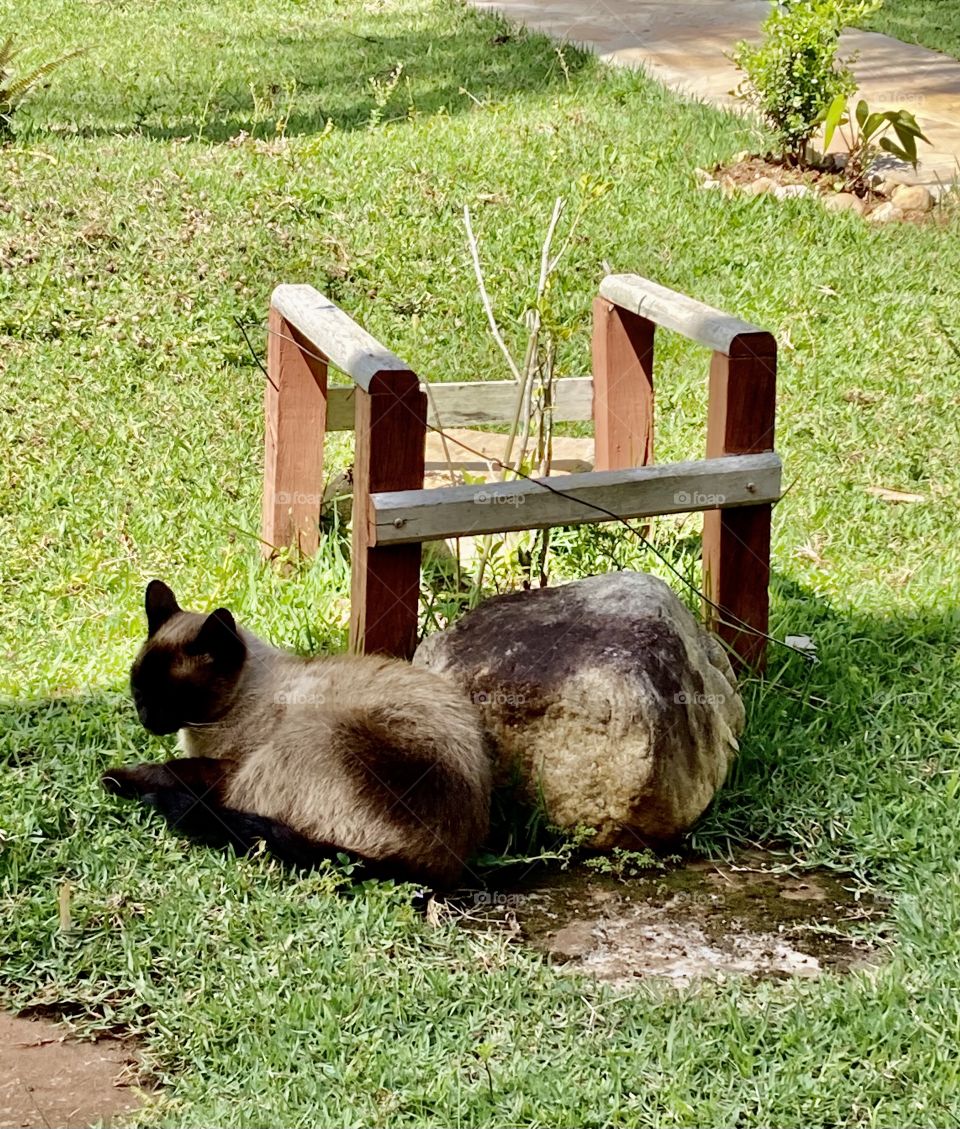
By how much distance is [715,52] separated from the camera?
13.4 m

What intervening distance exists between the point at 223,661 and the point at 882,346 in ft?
17.0

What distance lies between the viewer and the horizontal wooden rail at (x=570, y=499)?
4.46m

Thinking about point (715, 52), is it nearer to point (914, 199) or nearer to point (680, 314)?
point (914, 199)

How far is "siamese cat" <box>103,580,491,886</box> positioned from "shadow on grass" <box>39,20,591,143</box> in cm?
716

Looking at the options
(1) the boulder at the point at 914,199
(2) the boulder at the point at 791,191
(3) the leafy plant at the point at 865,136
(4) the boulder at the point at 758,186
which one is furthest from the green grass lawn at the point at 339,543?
(3) the leafy plant at the point at 865,136

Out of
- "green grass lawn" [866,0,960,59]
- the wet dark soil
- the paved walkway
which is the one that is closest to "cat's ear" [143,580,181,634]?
the wet dark soil

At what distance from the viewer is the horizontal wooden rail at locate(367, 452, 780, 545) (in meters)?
4.46

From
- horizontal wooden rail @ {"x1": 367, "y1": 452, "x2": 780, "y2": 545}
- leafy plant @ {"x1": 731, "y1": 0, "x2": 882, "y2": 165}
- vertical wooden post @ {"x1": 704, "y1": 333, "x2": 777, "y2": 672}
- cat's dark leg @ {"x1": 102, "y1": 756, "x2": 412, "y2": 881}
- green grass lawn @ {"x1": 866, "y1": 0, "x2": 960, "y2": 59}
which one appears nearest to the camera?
cat's dark leg @ {"x1": 102, "y1": 756, "x2": 412, "y2": 881}

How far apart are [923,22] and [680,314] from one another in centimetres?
1110

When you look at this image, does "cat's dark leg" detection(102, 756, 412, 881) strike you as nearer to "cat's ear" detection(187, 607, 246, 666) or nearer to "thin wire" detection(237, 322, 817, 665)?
"cat's ear" detection(187, 607, 246, 666)

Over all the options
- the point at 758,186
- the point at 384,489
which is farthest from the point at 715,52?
the point at 384,489

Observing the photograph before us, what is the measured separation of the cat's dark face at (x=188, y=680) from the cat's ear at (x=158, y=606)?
6.7 inches

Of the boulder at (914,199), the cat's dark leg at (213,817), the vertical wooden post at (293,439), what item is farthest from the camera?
the boulder at (914,199)

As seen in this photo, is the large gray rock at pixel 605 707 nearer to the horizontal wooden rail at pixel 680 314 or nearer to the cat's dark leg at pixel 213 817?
the cat's dark leg at pixel 213 817
